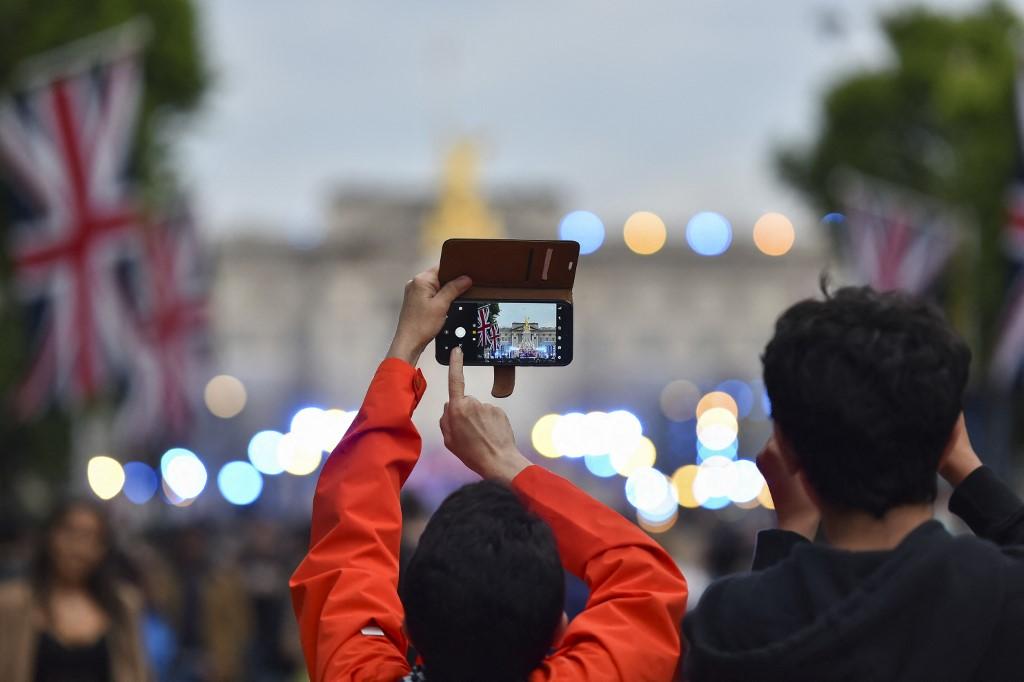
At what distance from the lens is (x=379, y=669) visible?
2742mm

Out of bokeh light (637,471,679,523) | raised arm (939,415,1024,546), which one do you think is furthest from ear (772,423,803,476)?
bokeh light (637,471,679,523)

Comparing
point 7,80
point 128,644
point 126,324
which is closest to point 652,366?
point 7,80

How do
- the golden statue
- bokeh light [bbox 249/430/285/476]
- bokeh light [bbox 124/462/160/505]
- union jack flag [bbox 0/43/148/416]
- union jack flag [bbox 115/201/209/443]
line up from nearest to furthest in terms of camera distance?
1. union jack flag [bbox 0/43/148/416]
2. union jack flag [bbox 115/201/209/443]
3. bokeh light [bbox 124/462/160/505]
4. bokeh light [bbox 249/430/285/476]
5. the golden statue

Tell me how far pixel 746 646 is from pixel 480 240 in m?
0.82

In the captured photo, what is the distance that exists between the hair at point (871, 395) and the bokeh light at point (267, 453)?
33.6 metres

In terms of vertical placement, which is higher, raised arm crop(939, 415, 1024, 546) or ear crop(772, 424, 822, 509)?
ear crop(772, 424, 822, 509)

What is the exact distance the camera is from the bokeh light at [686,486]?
41781 millimetres

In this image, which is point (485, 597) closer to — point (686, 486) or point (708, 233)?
point (708, 233)

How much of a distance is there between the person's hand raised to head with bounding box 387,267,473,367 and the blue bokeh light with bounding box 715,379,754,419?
50.6 metres

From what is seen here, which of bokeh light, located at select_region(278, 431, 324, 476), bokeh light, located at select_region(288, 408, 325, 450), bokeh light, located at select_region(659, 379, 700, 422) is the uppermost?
bokeh light, located at select_region(288, 408, 325, 450)

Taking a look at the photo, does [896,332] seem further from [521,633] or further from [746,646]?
[521,633]

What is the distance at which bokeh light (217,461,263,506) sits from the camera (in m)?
35.0

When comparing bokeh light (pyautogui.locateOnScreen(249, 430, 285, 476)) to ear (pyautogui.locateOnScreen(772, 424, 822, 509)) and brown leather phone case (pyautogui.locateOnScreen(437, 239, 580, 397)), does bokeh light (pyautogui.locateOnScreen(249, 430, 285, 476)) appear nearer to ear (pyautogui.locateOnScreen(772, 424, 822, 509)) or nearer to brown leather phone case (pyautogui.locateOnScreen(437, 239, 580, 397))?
brown leather phone case (pyautogui.locateOnScreen(437, 239, 580, 397))

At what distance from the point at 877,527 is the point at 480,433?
714mm
